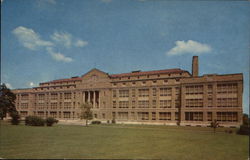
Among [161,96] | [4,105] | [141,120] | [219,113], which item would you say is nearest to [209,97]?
[219,113]

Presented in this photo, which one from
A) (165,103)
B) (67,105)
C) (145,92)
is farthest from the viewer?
(67,105)

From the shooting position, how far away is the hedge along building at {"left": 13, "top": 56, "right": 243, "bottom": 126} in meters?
47.3

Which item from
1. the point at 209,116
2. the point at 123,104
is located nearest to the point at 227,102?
the point at 209,116

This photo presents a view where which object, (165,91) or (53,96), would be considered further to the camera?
(53,96)

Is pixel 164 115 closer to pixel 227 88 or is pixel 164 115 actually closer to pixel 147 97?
pixel 147 97

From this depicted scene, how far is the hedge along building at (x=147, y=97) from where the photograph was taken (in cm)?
4734

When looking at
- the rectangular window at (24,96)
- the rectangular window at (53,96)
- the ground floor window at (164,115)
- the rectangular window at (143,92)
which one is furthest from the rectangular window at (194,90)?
the rectangular window at (24,96)

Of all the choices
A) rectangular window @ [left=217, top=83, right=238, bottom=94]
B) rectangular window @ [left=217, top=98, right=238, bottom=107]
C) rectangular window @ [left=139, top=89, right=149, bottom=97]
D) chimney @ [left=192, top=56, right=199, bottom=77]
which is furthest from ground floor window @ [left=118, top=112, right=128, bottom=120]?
rectangular window @ [left=217, top=83, right=238, bottom=94]

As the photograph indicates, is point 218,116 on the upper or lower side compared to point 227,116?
lower

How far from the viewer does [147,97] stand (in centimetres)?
5862

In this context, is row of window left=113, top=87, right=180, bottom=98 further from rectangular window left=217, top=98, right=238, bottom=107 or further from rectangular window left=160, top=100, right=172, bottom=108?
rectangular window left=217, top=98, right=238, bottom=107

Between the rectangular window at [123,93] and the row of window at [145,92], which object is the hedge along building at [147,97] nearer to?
the row of window at [145,92]

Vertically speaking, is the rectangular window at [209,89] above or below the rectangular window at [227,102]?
above

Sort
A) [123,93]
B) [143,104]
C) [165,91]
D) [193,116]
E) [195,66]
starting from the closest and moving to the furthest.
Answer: [193,116] < [165,91] < [195,66] < [143,104] < [123,93]
